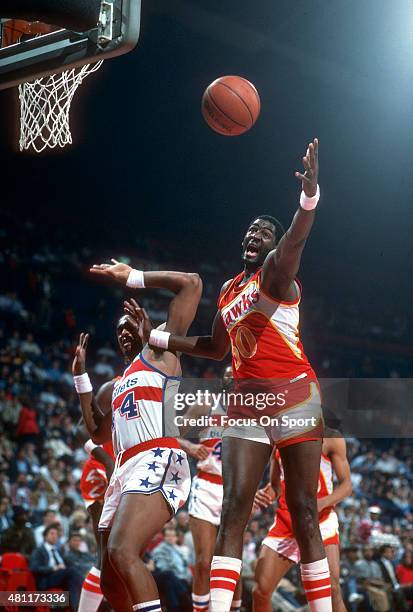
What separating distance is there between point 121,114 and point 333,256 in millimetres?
6299

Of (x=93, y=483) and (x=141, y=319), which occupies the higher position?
(x=141, y=319)

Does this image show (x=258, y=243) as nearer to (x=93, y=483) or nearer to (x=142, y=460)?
(x=142, y=460)

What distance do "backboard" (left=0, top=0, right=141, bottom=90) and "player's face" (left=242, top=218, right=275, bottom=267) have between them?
1.36 m

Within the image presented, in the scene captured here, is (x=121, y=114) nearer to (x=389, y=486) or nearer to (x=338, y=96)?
(x=338, y=96)

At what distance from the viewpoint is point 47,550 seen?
8984mm

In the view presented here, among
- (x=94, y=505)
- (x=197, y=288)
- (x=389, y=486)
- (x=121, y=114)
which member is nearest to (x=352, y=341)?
(x=389, y=486)

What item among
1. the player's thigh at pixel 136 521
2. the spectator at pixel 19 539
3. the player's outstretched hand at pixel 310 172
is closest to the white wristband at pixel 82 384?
the player's thigh at pixel 136 521

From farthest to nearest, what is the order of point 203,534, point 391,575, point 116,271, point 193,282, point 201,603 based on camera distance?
point 391,575
point 203,534
point 201,603
point 116,271
point 193,282

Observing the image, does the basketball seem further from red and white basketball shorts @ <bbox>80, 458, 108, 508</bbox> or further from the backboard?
red and white basketball shorts @ <bbox>80, 458, 108, 508</bbox>

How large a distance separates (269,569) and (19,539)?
4650 mm

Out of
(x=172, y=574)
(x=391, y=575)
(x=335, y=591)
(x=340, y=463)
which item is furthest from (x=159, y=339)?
(x=391, y=575)

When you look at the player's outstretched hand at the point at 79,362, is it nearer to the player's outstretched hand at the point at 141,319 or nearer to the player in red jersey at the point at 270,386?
the player's outstretched hand at the point at 141,319

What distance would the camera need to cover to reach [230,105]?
20.1ft

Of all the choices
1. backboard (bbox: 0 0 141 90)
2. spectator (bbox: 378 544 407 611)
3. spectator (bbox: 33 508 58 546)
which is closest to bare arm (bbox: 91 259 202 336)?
backboard (bbox: 0 0 141 90)
